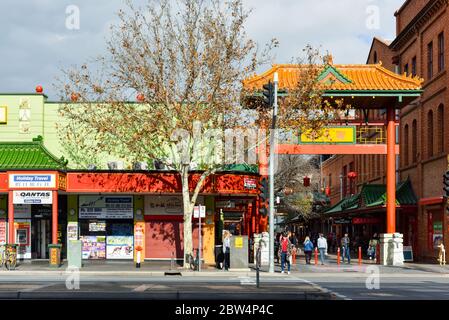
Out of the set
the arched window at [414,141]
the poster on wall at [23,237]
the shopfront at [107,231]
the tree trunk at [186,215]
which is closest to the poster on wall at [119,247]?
the shopfront at [107,231]

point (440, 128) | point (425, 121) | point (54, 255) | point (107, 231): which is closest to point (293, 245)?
point (107, 231)

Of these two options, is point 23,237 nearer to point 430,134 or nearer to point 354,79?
point 354,79

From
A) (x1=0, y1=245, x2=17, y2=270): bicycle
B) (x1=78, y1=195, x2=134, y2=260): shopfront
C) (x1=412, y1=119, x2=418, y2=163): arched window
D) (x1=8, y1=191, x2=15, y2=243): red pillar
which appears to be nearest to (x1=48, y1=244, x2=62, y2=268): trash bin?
(x1=0, y1=245, x2=17, y2=270): bicycle

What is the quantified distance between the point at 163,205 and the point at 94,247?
4.42 metres

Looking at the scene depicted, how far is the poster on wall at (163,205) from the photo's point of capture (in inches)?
1510

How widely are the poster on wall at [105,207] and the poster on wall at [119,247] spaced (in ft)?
3.92

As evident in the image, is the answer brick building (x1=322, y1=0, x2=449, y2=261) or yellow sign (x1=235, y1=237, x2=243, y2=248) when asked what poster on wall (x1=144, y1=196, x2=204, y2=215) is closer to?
yellow sign (x1=235, y1=237, x2=243, y2=248)

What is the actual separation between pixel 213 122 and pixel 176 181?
5.61 m

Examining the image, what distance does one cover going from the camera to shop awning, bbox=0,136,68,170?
35781mm

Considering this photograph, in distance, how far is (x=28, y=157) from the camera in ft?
122

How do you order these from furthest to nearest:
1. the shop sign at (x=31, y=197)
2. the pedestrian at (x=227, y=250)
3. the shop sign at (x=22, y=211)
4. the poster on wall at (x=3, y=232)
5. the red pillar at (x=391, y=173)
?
the shop sign at (x=22, y=211) < the poster on wall at (x=3, y=232) < the red pillar at (x=391, y=173) < the shop sign at (x=31, y=197) < the pedestrian at (x=227, y=250)

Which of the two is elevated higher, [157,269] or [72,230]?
[72,230]

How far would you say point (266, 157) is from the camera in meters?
36.9

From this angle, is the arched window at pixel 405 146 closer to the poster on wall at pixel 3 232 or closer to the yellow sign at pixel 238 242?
the yellow sign at pixel 238 242
